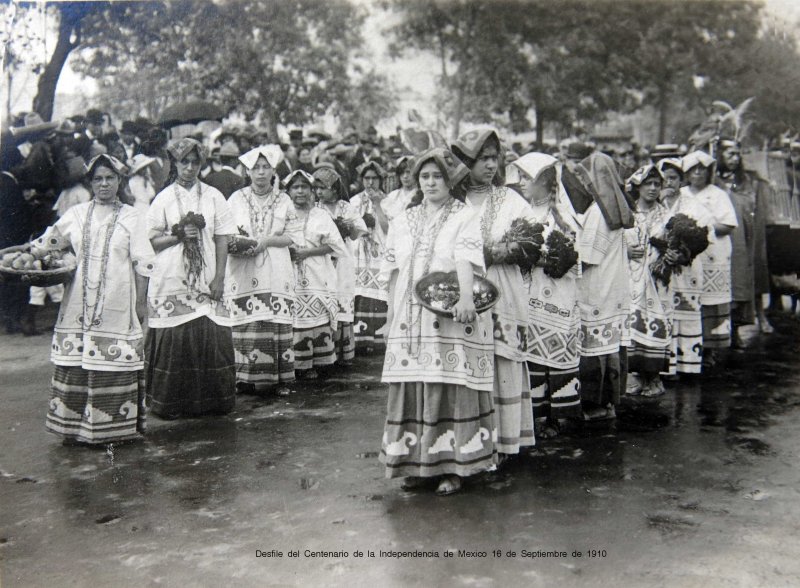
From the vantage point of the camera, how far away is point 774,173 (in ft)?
43.2

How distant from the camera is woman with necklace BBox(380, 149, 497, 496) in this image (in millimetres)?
4848

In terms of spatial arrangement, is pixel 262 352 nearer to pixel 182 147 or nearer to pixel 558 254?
pixel 182 147

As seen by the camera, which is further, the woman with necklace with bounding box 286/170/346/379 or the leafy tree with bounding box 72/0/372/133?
the leafy tree with bounding box 72/0/372/133

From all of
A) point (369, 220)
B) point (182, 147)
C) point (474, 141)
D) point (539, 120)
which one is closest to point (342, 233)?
point (369, 220)

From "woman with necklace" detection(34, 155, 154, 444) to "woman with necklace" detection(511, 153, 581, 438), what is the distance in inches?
117

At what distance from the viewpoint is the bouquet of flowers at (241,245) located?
734cm

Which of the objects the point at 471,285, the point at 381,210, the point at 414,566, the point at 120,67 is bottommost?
the point at 414,566

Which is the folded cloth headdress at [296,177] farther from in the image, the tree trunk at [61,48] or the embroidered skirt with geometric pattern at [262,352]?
the tree trunk at [61,48]

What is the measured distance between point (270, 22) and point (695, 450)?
9.74m

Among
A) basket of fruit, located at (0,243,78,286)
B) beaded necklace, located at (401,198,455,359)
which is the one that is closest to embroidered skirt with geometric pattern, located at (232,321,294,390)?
basket of fruit, located at (0,243,78,286)

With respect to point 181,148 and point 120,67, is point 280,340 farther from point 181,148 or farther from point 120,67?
point 120,67

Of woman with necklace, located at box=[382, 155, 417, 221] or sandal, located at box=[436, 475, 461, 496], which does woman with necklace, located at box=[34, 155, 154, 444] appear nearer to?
sandal, located at box=[436, 475, 461, 496]

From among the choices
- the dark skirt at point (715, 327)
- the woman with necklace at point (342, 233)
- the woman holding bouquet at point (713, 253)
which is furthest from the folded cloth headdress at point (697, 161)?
the woman with necklace at point (342, 233)

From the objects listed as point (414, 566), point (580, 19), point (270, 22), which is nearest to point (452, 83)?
point (580, 19)
